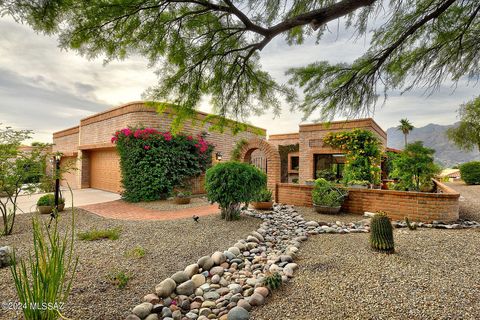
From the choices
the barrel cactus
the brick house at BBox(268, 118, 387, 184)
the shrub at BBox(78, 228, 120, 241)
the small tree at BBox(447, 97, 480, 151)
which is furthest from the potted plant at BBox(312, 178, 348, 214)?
the small tree at BBox(447, 97, 480, 151)

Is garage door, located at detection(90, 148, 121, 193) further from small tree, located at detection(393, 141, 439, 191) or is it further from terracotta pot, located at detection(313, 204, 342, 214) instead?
small tree, located at detection(393, 141, 439, 191)

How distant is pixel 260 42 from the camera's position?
117 inches

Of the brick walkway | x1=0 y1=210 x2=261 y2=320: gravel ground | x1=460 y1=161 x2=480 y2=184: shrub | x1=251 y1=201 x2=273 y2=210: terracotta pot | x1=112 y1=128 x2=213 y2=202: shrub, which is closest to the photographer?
x1=0 y1=210 x2=261 y2=320: gravel ground

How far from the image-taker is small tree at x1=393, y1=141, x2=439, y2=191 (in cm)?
660

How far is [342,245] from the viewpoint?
376 cm

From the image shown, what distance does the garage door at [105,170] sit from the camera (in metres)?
9.84

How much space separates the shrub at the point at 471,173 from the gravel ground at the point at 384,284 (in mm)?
14045

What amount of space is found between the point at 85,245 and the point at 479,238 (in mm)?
7084

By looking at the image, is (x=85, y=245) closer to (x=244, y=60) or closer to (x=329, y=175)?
(x=244, y=60)

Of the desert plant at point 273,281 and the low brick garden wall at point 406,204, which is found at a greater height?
the low brick garden wall at point 406,204

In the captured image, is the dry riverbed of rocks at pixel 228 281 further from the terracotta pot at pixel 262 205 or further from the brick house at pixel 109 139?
the brick house at pixel 109 139

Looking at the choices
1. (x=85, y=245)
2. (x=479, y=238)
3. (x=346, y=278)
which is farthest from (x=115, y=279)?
(x=479, y=238)

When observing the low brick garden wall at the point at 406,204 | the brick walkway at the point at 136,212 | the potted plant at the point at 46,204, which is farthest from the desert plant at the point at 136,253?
the low brick garden wall at the point at 406,204

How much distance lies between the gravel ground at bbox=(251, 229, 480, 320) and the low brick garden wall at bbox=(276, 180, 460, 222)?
5.00 ft
